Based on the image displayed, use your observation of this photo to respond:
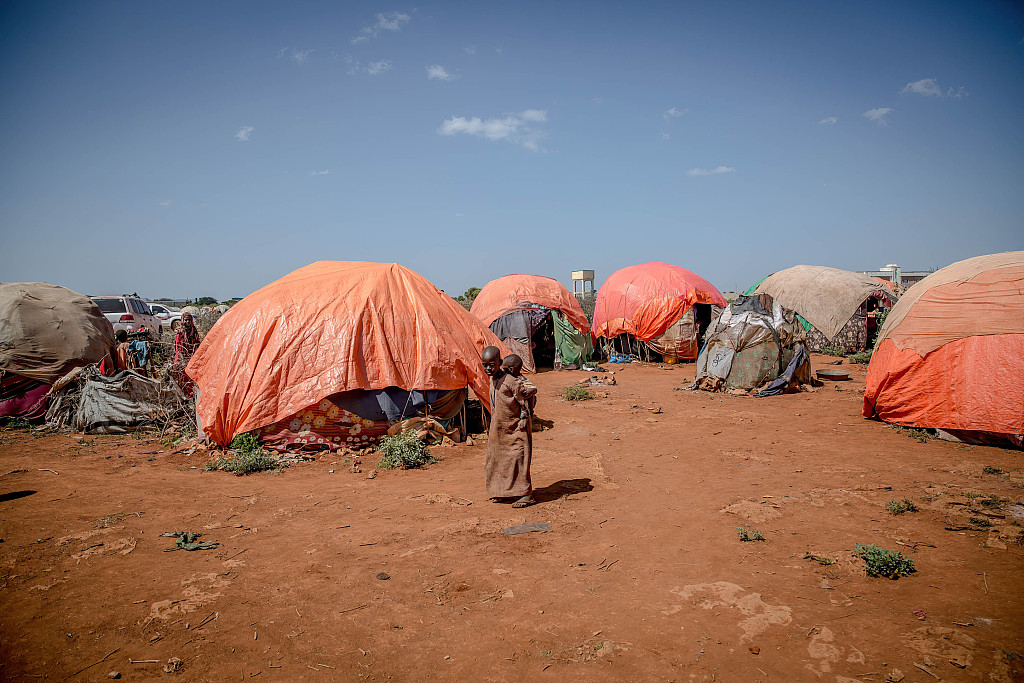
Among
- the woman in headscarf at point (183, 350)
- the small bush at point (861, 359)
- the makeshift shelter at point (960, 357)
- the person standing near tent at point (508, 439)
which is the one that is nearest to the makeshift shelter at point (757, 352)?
the makeshift shelter at point (960, 357)

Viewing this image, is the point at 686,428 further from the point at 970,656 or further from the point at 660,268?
the point at 660,268

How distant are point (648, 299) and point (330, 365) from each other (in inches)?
524

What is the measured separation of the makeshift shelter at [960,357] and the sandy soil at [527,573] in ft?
1.97

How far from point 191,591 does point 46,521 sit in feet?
8.32

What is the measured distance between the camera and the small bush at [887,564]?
4.05 meters

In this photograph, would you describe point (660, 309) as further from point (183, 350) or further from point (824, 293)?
point (183, 350)

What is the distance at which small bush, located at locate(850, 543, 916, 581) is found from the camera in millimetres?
4047

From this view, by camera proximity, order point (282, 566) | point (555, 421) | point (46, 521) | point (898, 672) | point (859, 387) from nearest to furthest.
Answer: point (898, 672), point (282, 566), point (46, 521), point (555, 421), point (859, 387)

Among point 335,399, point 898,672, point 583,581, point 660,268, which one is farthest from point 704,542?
point 660,268

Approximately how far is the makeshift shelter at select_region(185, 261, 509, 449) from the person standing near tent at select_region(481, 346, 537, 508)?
277cm

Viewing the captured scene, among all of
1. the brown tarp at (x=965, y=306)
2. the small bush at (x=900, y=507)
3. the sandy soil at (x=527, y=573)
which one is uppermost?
the brown tarp at (x=965, y=306)

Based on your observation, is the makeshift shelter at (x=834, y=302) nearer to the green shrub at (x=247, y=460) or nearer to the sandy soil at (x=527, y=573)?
the sandy soil at (x=527, y=573)

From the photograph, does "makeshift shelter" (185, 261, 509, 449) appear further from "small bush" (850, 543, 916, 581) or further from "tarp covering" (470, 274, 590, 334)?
"tarp covering" (470, 274, 590, 334)

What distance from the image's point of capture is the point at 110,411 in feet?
32.0
